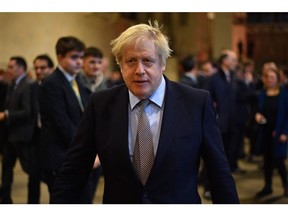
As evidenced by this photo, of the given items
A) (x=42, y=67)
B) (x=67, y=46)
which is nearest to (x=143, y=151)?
(x=67, y=46)

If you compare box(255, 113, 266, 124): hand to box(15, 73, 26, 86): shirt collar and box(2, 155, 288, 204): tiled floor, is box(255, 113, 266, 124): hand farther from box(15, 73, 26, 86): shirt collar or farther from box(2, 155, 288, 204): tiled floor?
box(15, 73, 26, 86): shirt collar

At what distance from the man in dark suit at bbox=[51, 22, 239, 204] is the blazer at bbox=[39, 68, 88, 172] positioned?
1.49 m

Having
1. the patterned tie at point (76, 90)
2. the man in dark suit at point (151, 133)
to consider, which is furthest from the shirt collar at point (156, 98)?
the patterned tie at point (76, 90)

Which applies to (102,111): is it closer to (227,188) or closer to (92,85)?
(227,188)

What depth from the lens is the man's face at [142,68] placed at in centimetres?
215

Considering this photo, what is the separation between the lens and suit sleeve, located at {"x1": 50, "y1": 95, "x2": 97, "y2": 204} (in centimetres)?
235

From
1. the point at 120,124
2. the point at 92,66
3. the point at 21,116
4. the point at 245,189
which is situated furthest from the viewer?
the point at 245,189

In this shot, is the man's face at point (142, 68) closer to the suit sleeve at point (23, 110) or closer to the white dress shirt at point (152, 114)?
the white dress shirt at point (152, 114)

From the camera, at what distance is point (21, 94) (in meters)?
5.30

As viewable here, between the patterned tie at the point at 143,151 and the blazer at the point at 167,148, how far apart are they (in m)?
0.04

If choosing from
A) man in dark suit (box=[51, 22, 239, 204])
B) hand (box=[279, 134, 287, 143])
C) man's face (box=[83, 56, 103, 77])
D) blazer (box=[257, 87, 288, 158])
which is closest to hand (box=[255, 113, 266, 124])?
blazer (box=[257, 87, 288, 158])

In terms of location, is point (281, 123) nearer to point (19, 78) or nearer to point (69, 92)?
point (19, 78)

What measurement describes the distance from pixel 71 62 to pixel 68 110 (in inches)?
14.2

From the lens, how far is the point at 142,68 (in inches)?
84.9
